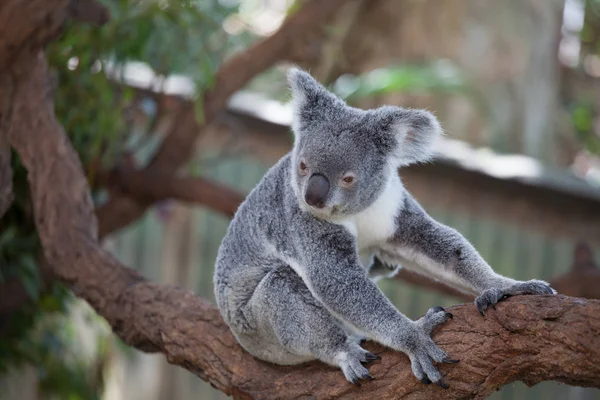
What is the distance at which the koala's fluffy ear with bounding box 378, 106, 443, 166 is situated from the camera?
105 inches

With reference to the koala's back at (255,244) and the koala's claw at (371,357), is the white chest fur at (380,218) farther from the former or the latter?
the koala's claw at (371,357)

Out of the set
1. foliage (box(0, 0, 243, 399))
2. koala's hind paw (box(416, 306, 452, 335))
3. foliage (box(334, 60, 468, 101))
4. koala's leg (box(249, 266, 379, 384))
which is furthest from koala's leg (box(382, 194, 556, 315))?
foliage (box(334, 60, 468, 101))

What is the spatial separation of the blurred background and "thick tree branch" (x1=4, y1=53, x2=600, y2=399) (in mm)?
819

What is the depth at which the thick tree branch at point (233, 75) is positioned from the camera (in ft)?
16.0

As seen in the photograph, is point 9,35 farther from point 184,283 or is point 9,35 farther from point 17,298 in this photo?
point 184,283

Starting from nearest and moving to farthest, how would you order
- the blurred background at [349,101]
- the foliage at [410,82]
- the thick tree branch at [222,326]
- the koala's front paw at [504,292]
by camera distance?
the thick tree branch at [222,326]
the koala's front paw at [504,292]
the blurred background at [349,101]
the foliage at [410,82]

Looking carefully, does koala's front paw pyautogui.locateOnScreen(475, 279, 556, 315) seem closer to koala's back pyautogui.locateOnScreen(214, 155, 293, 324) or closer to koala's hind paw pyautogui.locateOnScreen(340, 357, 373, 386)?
koala's hind paw pyautogui.locateOnScreen(340, 357, 373, 386)

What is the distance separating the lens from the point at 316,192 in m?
2.49

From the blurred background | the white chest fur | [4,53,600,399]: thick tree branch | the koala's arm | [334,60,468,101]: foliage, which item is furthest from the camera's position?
[334,60,468,101]: foliage

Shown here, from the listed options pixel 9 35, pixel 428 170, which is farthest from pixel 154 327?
pixel 428 170

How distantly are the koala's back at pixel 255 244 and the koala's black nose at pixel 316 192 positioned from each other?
Answer: 27 cm

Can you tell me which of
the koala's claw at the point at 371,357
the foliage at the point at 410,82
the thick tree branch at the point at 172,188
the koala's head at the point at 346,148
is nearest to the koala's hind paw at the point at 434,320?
the koala's claw at the point at 371,357

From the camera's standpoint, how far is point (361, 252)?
2922 mm

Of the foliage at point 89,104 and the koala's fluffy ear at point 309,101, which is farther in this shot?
the foliage at point 89,104
